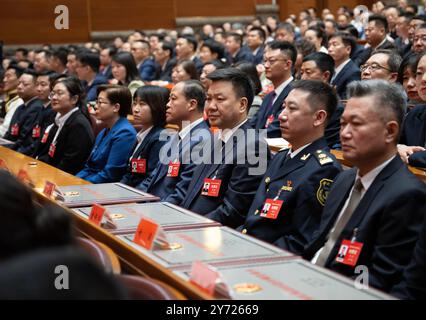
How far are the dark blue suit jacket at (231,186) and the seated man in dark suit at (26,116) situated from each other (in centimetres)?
296

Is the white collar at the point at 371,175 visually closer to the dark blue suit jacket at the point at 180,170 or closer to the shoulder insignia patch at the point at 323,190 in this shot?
the shoulder insignia patch at the point at 323,190

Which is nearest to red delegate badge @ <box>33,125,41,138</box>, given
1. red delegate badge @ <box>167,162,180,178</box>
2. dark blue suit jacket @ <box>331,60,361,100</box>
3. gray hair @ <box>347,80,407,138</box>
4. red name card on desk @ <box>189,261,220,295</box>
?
red delegate badge @ <box>167,162,180,178</box>

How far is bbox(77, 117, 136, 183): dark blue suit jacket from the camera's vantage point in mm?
4344

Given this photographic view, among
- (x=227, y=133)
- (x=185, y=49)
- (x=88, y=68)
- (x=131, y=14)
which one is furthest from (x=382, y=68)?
(x=131, y=14)

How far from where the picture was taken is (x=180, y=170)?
365 cm

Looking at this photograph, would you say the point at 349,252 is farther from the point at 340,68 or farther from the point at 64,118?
the point at 340,68

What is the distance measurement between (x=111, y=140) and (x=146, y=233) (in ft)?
7.54

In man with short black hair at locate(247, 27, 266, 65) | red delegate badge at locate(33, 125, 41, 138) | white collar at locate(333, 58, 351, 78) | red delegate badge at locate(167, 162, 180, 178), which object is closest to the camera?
red delegate badge at locate(167, 162, 180, 178)

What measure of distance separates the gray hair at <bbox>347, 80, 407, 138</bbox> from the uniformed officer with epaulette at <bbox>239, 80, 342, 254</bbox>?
429 millimetres

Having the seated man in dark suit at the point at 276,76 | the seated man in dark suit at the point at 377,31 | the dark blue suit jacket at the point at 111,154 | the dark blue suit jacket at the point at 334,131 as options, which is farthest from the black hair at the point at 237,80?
the seated man in dark suit at the point at 377,31

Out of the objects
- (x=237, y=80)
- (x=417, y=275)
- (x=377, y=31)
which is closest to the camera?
(x=417, y=275)

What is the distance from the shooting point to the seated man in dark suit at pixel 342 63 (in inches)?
228

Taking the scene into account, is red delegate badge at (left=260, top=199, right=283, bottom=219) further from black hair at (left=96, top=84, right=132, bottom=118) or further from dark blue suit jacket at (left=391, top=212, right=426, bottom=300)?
black hair at (left=96, top=84, right=132, bottom=118)
